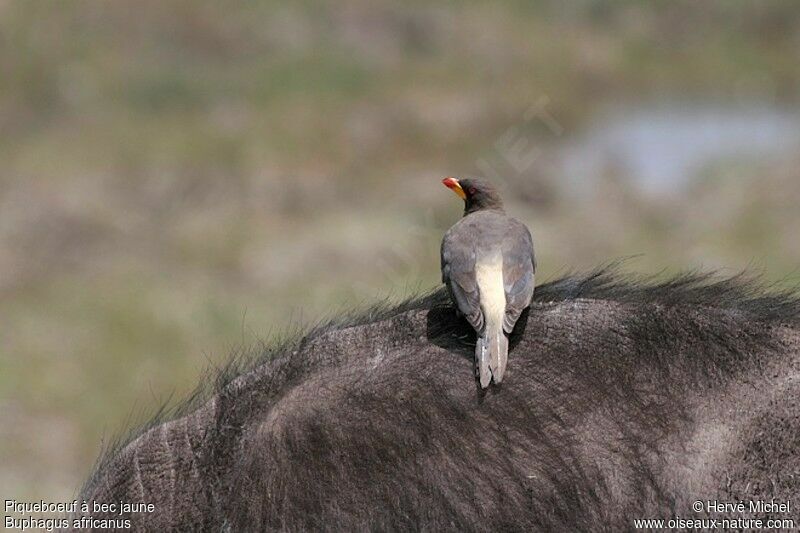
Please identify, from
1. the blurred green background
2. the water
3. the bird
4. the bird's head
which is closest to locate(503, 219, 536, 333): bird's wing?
the bird

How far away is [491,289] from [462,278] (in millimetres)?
148

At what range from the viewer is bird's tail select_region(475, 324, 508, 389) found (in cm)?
376

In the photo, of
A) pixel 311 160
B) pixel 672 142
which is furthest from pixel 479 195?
pixel 672 142

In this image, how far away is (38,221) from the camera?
17.6m

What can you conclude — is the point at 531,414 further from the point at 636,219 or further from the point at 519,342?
the point at 636,219

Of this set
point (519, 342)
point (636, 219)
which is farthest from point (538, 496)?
point (636, 219)

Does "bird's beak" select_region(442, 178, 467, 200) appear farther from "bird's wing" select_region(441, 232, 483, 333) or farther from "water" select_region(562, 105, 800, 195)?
"water" select_region(562, 105, 800, 195)

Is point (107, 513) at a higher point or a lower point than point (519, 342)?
lower

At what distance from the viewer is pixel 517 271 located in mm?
4156

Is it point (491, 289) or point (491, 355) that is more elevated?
point (491, 289)

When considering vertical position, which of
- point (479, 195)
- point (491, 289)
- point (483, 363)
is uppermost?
point (479, 195)

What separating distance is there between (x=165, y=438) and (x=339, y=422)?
22.5 inches

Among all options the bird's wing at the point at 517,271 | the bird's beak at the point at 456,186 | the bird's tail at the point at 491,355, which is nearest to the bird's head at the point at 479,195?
the bird's beak at the point at 456,186

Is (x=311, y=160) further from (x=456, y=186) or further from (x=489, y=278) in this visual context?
(x=489, y=278)
